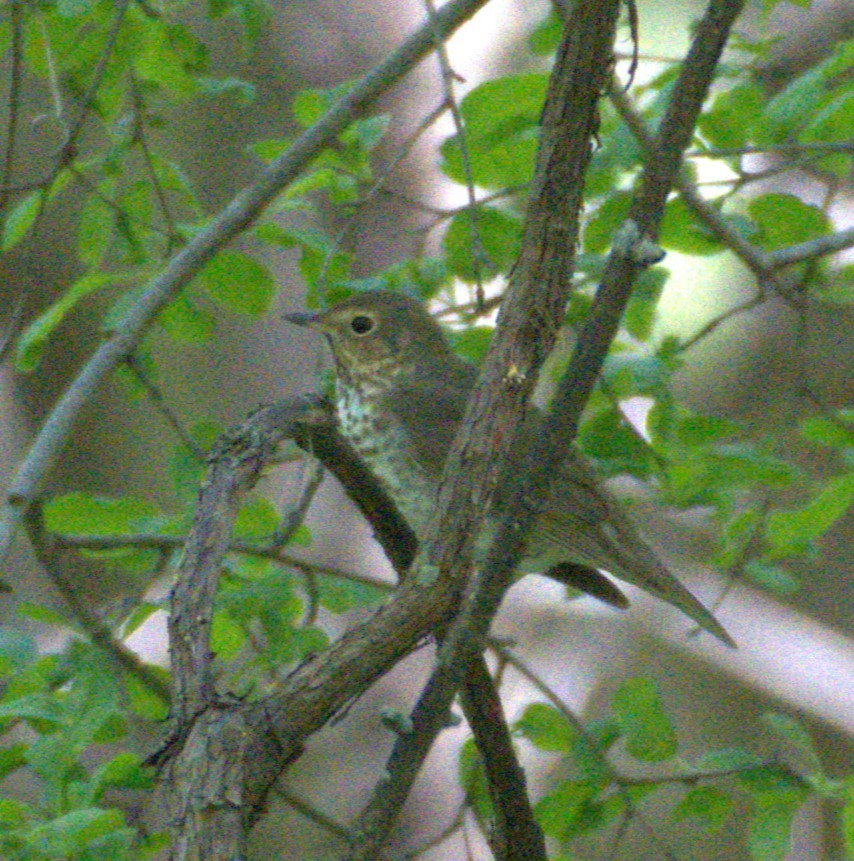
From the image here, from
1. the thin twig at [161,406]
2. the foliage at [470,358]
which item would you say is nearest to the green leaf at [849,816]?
the foliage at [470,358]

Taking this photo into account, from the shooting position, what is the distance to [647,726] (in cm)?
257

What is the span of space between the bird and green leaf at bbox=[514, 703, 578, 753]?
29 cm

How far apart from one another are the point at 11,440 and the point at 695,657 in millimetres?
2372

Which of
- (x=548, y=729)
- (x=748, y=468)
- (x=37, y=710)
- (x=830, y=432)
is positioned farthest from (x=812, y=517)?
(x=37, y=710)

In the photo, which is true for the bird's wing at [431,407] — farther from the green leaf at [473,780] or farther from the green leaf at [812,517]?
the green leaf at [812,517]

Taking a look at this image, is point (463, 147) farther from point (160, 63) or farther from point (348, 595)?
point (348, 595)

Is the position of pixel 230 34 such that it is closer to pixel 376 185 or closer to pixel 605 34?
pixel 376 185

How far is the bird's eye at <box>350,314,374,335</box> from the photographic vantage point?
126 inches

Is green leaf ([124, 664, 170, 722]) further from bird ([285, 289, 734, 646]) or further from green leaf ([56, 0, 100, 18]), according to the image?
green leaf ([56, 0, 100, 18])

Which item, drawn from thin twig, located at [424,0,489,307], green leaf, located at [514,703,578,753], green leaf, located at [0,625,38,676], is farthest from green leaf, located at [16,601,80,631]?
thin twig, located at [424,0,489,307]

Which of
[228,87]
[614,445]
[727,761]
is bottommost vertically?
[727,761]

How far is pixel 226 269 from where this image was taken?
3.02m

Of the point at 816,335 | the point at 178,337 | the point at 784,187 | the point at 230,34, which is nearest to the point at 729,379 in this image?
the point at 816,335

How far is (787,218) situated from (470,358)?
27.8 inches
